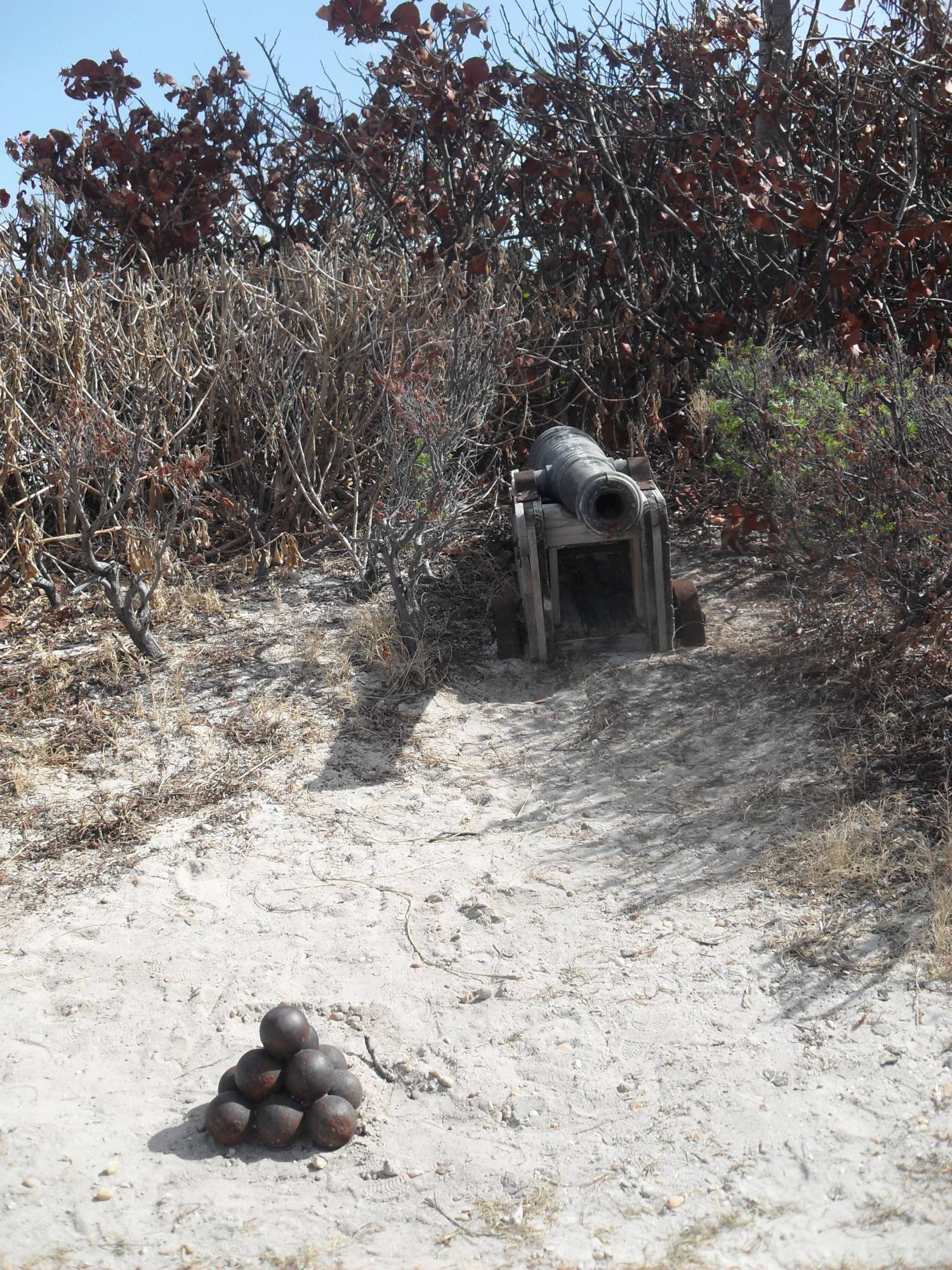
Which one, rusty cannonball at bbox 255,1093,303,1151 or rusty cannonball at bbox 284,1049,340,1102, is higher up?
rusty cannonball at bbox 284,1049,340,1102

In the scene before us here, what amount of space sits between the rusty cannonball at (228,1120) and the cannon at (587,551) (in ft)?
10.7

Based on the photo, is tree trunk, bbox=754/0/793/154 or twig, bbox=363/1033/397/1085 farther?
tree trunk, bbox=754/0/793/154

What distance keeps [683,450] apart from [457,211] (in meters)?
2.49

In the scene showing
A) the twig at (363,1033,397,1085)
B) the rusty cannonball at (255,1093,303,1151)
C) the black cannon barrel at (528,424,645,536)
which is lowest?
the twig at (363,1033,397,1085)

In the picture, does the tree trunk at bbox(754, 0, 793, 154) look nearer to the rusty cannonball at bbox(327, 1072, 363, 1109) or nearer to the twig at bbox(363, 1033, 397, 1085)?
the twig at bbox(363, 1033, 397, 1085)

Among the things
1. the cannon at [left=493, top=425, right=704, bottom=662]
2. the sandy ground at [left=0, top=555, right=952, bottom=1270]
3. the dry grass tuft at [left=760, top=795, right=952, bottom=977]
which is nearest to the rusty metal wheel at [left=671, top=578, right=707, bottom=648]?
the cannon at [left=493, top=425, right=704, bottom=662]

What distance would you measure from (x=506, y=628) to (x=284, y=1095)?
328cm

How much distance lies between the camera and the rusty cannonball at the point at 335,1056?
10.9ft

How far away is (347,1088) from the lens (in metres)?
3.26

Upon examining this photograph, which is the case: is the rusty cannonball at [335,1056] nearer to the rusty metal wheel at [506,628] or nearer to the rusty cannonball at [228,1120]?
the rusty cannonball at [228,1120]

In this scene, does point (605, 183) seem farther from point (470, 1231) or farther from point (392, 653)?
point (470, 1231)

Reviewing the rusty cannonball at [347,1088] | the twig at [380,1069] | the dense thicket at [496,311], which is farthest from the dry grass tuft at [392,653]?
the rusty cannonball at [347,1088]

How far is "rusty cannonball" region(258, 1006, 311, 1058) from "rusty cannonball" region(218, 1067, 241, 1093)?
125 millimetres

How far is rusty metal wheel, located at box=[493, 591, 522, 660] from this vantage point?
613 centimetres
